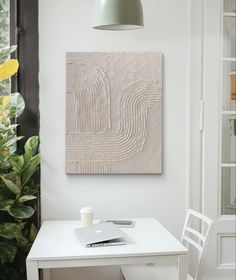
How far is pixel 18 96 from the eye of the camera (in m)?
3.05

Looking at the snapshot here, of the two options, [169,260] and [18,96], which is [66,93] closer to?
[18,96]

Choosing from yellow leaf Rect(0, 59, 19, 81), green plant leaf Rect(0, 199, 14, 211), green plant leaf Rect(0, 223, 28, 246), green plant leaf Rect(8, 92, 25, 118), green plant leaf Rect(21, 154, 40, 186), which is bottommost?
green plant leaf Rect(0, 223, 28, 246)

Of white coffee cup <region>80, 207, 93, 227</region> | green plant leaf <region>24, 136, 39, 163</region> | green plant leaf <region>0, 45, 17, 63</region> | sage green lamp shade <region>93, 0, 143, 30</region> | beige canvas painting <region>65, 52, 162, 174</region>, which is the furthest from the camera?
beige canvas painting <region>65, 52, 162, 174</region>

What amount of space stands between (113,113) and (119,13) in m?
0.90

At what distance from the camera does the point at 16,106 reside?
303 centimetres

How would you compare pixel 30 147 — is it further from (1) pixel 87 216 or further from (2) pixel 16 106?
(1) pixel 87 216

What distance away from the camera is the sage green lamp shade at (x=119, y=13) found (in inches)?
96.9

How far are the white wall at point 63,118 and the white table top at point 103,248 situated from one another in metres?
0.39

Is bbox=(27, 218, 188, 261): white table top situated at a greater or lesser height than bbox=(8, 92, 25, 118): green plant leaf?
lesser

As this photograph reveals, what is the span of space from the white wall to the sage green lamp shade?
2.37ft

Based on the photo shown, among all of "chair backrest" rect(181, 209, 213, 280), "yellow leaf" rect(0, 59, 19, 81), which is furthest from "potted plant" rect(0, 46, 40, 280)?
"chair backrest" rect(181, 209, 213, 280)

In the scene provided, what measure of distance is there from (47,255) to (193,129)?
145 cm

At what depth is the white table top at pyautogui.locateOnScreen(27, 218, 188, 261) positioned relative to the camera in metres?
2.34

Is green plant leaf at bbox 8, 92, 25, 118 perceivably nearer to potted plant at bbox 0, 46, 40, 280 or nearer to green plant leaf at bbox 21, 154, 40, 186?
potted plant at bbox 0, 46, 40, 280
